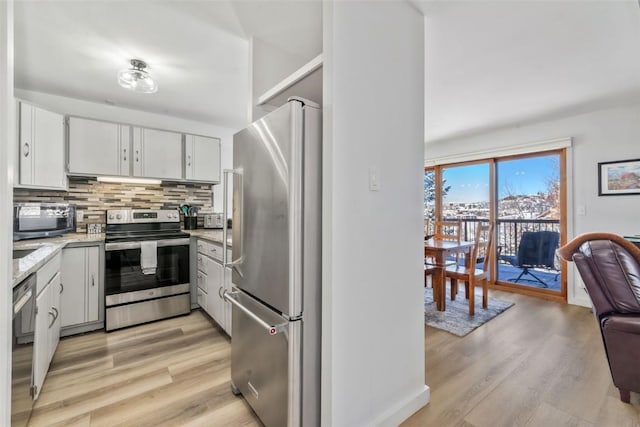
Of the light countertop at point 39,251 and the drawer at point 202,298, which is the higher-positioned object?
the light countertop at point 39,251

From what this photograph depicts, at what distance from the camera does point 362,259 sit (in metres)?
1.39

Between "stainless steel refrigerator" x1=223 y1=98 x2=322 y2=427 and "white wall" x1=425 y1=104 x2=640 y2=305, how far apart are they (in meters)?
3.89

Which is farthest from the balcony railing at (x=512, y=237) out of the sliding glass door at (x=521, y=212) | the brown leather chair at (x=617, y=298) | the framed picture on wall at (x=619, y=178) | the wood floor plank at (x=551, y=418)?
the wood floor plank at (x=551, y=418)

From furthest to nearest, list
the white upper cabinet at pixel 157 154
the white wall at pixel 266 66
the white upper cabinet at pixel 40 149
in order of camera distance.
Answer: the white upper cabinet at pixel 157 154 < the white upper cabinet at pixel 40 149 < the white wall at pixel 266 66

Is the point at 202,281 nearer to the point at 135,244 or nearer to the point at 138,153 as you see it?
the point at 135,244

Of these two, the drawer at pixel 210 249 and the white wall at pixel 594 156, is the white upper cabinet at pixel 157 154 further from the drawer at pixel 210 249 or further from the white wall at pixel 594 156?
the white wall at pixel 594 156

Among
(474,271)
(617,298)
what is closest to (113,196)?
(474,271)

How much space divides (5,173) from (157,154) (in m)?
2.77

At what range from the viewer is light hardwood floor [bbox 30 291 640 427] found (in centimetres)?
162

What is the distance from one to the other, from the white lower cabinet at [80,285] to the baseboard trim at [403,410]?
2.74 meters

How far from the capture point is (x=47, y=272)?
1.92 metres

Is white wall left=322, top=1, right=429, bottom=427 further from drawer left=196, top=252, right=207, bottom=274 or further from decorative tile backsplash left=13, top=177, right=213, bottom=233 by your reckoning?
decorative tile backsplash left=13, top=177, right=213, bottom=233

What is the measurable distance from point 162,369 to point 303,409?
1364mm

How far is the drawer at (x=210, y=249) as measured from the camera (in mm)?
2643
